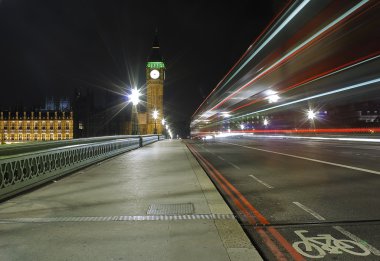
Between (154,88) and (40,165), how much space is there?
128 m

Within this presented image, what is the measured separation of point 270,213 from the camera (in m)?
6.87

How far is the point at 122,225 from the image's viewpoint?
232 inches

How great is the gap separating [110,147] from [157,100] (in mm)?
114977

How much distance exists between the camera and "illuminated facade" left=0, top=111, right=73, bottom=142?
460 feet

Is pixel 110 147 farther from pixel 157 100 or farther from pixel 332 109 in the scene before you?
pixel 157 100

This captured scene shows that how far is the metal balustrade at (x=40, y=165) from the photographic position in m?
8.66

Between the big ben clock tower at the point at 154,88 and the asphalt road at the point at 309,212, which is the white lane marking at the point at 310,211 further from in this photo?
the big ben clock tower at the point at 154,88

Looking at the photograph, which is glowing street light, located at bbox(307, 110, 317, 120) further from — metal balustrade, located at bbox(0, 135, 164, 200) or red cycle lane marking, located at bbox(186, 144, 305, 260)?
red cycle lane marking, located at bbox(186, 144, 305, 260)

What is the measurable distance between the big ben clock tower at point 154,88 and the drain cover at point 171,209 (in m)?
121

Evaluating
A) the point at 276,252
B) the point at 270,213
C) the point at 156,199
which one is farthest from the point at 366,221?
the point at 156,199

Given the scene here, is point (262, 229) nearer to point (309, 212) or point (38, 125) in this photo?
point (309, 212)

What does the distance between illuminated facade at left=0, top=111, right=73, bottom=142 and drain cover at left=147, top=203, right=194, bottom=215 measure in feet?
473

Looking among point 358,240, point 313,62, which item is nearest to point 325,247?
point 358,240

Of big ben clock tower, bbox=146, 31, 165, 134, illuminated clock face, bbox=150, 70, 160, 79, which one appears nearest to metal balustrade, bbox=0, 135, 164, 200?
big ben clock tower, bbox=146, 31, 165, 134
